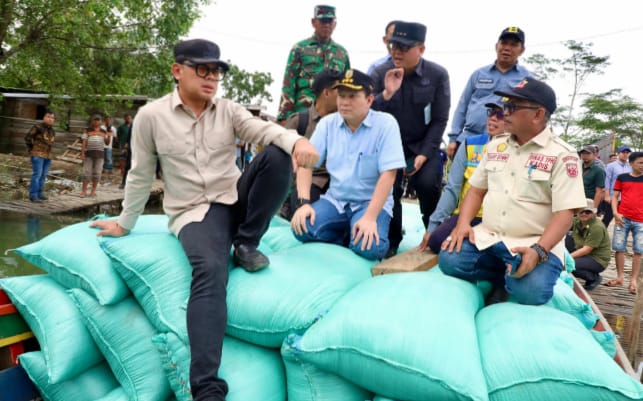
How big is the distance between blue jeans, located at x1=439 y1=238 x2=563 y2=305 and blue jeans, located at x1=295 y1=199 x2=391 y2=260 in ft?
1.15

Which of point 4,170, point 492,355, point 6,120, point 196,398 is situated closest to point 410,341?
point 492,355

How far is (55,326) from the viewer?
2211 mm

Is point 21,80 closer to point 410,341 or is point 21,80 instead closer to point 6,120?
point 6,120

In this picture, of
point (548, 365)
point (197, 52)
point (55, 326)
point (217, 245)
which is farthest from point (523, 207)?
point (55, 326)

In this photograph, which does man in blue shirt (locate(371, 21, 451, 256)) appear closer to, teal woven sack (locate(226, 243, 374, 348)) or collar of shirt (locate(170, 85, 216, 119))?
teal woven sack (locate(226, 243, 374, 348))

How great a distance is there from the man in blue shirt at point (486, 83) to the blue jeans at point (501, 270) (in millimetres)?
1435

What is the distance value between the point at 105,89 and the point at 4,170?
201 inches

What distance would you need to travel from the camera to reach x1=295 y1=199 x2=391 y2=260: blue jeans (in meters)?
2.51

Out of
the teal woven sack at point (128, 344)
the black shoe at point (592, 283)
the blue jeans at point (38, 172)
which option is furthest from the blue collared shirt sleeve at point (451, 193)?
the blue jeans at point (38, 172)

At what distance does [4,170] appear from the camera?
1181 centimetres

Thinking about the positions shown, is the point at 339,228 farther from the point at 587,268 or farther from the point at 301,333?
the point at 587,268

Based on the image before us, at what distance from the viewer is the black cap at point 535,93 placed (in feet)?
6.71

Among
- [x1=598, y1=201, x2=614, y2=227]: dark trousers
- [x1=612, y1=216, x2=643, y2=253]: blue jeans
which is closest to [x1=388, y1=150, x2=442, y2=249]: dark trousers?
[x1=612, y1=216, x2=643, y2=253]: blue jeans

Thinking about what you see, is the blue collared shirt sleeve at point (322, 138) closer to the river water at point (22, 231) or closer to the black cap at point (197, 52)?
the black cap at point (197, 52)
